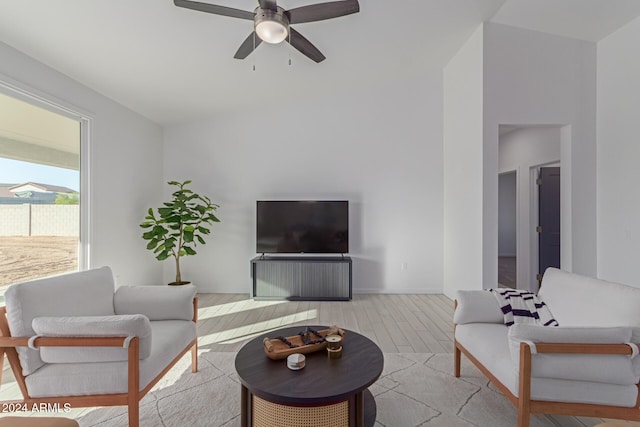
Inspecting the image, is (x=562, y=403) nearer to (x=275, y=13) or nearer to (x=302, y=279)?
(x=275, y=13)

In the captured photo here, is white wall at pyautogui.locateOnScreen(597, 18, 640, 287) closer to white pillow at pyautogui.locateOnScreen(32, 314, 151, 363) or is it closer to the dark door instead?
the dark door

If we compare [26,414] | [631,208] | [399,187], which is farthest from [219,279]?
[631,208]

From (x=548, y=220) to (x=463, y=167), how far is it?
1.91 meters

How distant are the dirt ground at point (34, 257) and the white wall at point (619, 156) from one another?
5.96m

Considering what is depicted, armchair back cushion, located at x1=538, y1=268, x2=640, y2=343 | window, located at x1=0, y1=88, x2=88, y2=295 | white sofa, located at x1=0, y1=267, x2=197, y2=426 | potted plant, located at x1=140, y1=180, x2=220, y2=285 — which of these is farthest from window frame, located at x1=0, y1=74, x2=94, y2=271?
armchair back cushion, located at x1=538, y1=268, x2=640, y2=343

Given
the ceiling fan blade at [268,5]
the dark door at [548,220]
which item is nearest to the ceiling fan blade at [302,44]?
the ceiling fan blade at [268,5]

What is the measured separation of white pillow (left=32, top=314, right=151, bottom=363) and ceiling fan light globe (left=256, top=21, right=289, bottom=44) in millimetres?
1890

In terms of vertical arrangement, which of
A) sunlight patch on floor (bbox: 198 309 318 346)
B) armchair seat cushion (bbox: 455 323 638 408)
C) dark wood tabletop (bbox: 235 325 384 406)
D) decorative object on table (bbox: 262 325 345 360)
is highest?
decorative object on table (bbox: 262 325 345 360)

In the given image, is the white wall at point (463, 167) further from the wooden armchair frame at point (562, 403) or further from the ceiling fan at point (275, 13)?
the ceiling fan at point (275, 13)

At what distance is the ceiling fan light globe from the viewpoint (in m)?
1.89

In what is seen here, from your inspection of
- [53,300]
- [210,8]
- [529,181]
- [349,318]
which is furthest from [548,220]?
[53,300]

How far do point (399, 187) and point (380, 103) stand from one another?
4.50 ft

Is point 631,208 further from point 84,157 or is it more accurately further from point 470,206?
point 84,157

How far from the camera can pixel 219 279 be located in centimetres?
478
